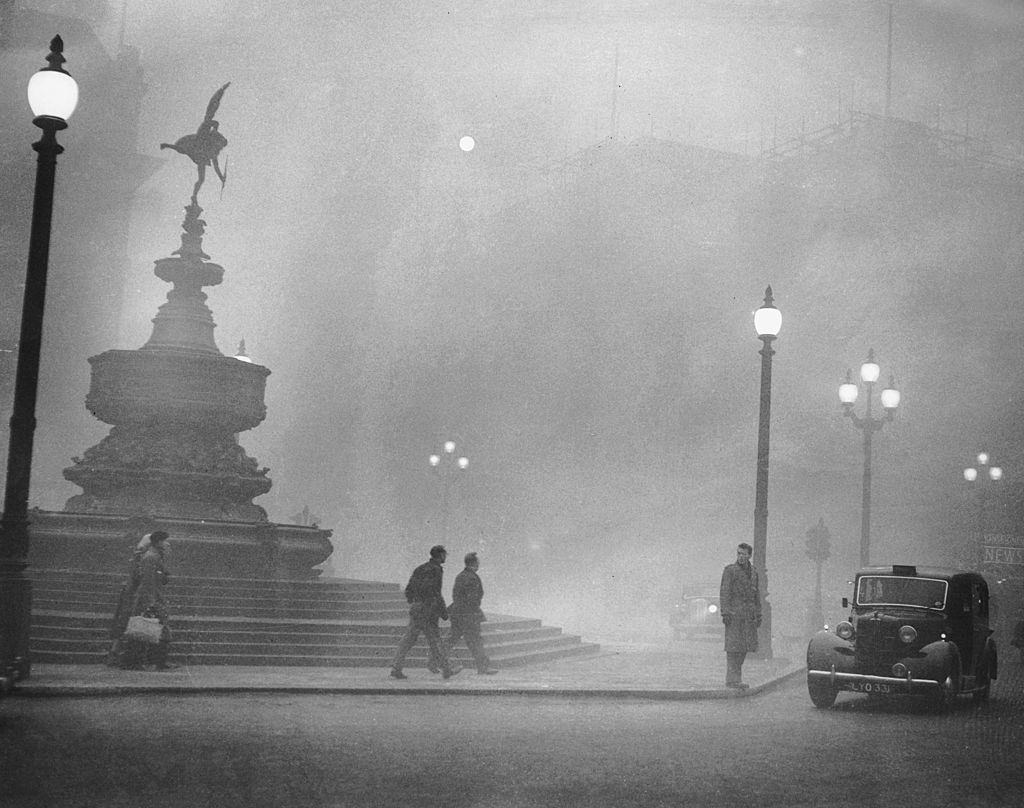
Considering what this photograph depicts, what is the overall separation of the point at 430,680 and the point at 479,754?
16.4 ft

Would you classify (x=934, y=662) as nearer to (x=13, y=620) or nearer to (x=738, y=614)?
(x=738, y=614)

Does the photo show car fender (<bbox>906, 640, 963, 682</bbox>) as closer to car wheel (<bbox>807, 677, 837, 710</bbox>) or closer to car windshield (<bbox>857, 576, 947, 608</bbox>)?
car windshield (<bbox>857, 576, 947, 608</bbox>)

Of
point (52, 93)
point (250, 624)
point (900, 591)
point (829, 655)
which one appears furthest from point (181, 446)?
point (900, 591)

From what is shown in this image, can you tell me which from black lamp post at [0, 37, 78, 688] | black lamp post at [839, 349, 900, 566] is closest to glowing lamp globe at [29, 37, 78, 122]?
black lamp post at [0, 37, 78, 688]

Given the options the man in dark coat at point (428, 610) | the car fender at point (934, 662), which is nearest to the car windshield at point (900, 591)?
the car fender at point (934, 662)

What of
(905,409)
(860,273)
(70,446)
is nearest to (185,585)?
(70,446)

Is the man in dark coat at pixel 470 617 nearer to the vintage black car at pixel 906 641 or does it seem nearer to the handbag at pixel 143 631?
the handbag at pixel 143 631

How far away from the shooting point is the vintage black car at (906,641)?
12172 millimetres

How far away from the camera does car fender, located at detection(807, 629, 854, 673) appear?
1247cm

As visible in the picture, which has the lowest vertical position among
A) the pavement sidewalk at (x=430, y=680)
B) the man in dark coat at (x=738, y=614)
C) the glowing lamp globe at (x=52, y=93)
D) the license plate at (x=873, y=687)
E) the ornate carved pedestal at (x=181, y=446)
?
the pavement sidewalk at (x=430, y=680)

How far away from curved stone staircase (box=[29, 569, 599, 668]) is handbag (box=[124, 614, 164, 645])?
94cm

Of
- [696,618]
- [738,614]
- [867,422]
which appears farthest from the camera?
[696,618]

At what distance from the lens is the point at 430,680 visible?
1324 cm

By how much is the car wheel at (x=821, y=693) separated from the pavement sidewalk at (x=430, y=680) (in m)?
1.07
